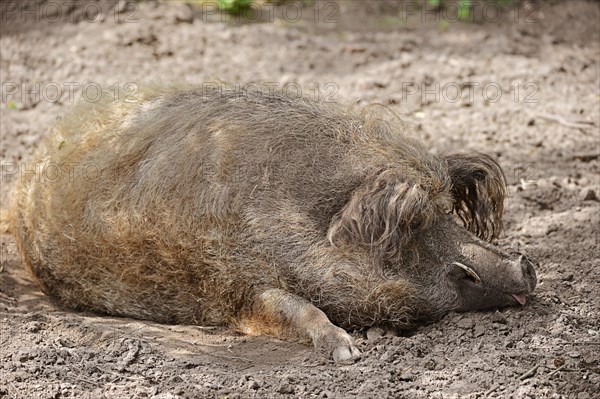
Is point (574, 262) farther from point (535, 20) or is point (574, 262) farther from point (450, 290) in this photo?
point (535, 20)

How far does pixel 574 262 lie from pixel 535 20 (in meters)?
5.04

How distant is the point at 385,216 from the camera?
498 cm

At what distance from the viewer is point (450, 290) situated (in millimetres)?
5148

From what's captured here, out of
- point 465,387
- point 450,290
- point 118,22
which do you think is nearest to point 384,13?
point 118,22

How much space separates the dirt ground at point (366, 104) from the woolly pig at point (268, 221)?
0.17m

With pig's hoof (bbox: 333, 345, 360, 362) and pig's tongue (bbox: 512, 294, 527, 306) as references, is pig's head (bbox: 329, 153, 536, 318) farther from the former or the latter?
pig's hoof (bbox: 333, 345, 360, 362)

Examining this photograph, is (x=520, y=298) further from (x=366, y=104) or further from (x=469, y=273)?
(x=366, y=104)

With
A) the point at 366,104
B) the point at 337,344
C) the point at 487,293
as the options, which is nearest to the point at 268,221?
the point at 337,344

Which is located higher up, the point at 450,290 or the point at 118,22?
the point at 118,22

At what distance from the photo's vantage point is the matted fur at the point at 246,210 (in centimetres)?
510

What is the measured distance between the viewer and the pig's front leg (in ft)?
15.6

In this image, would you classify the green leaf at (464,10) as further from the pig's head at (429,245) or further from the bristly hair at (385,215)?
the bristly hair at (385,215)

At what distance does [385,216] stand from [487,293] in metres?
0.73

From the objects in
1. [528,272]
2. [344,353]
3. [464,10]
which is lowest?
[344,353]
